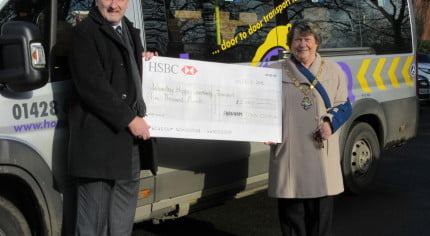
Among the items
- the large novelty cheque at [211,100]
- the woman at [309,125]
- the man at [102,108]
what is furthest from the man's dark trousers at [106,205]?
the woman at [309,125]

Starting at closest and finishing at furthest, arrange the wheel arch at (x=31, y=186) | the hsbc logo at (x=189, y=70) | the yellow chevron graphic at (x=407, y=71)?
the wheel arch at (x=31, y=186) < the hsbc logo at (x=189, y=70) < the yellow chevron graphic at (x=407, y=71)

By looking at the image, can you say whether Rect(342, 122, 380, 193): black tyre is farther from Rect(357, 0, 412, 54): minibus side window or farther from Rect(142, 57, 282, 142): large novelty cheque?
Rect(142, 57, 282, 142): large novelty cheque

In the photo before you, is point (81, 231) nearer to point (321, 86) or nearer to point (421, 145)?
point (321, 86)

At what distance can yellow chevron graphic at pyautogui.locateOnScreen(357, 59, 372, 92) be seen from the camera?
19.2 ft

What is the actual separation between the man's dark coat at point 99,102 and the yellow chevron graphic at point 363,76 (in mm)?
3091

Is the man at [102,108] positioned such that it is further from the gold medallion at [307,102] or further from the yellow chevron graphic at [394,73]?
the yellow chevron graphic at [394,73]

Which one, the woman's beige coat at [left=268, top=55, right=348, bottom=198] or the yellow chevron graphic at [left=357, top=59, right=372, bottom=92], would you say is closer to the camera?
the woman's beige coat at [left=268, top=55, right=348, bottom=198]

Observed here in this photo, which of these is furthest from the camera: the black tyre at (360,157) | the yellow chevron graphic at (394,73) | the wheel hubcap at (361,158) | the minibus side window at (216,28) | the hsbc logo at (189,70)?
the yellow chevron graphic at (394,73)

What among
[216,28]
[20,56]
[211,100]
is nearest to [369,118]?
[216,28]

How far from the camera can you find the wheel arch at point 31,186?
333 centimetres

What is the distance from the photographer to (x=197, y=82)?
378 centimetres

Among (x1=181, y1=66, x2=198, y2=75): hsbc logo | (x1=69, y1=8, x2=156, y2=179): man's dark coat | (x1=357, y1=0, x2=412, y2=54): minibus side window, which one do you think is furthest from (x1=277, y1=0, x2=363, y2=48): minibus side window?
(x1=69, y1=8, x2=156, y2=179): man's dark coat

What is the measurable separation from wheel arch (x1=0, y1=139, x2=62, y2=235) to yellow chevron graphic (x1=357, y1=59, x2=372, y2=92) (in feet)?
11.0

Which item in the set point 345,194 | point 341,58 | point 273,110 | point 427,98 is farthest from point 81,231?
point 427,98
